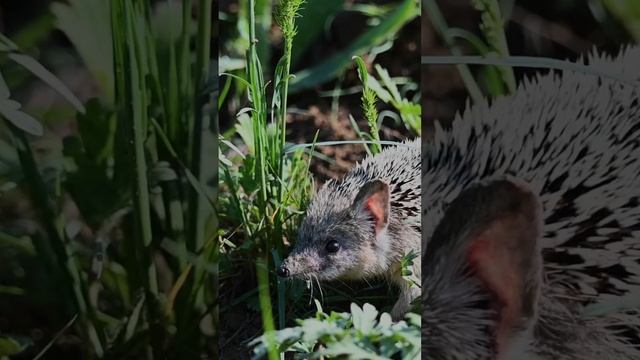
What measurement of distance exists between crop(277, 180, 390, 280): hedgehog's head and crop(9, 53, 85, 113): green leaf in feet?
2.16

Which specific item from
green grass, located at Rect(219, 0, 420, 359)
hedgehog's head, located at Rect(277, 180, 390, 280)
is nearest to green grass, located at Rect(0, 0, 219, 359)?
green grass, located at Rect(219, 0, 420, 359)

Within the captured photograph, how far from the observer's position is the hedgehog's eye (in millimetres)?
2486

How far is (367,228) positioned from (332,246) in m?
0.10

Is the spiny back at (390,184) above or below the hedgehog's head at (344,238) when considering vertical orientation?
above

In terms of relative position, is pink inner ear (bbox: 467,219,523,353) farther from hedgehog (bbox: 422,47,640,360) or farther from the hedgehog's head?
the hedgehog's head

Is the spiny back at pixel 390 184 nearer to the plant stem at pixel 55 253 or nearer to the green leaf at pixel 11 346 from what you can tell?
the plant stem at pixel 55 253

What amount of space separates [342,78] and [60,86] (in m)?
0.84

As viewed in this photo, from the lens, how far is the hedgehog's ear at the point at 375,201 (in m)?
2.43

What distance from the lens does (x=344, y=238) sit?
249 centimetres

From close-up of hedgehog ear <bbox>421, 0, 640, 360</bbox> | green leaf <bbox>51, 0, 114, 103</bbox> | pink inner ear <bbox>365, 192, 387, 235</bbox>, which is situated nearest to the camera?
close-up of hedgehog ear <bbox>421, 0, 640, 360</bbox>

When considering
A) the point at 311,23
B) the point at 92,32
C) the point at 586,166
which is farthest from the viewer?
the point at 311,23

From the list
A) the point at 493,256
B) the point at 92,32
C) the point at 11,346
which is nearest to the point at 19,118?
the point at 92,32

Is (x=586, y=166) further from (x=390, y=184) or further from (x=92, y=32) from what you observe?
(x=92, y=32)

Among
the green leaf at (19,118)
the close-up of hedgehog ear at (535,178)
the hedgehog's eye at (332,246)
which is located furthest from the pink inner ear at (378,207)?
the green leaf at (19,118)
